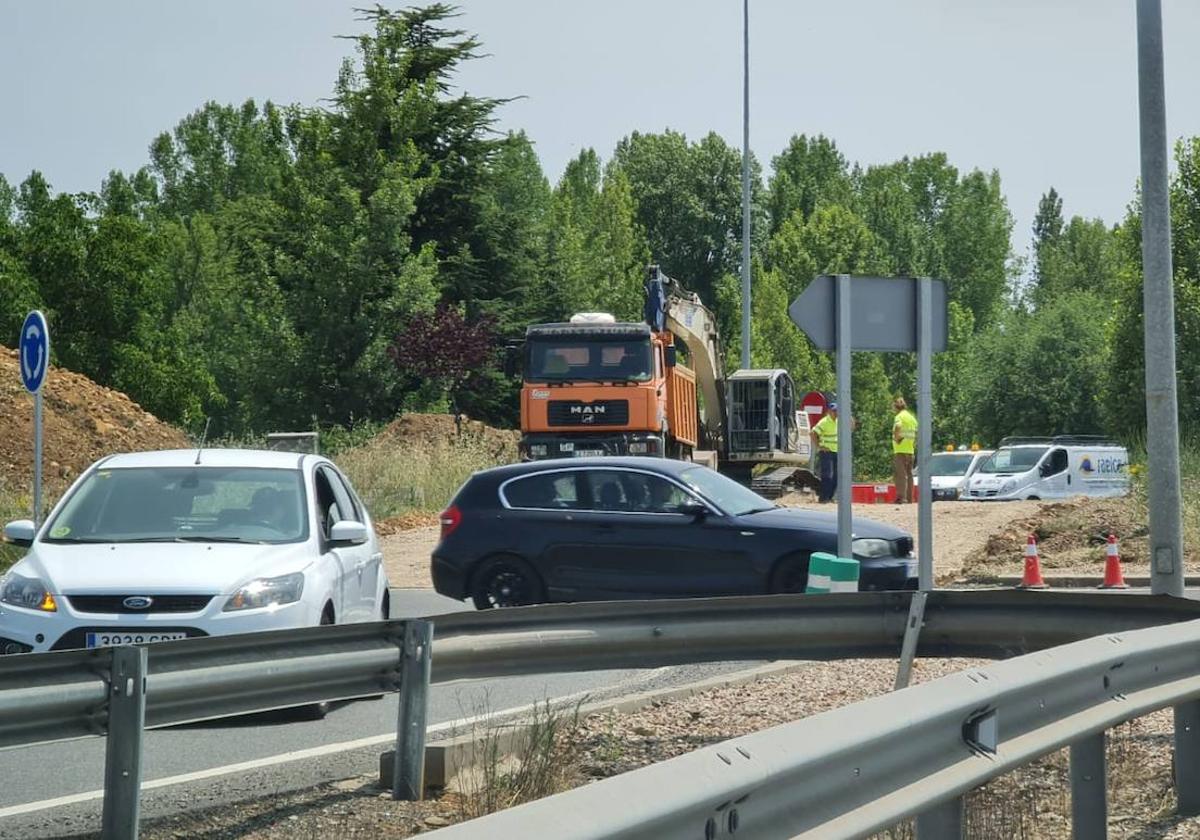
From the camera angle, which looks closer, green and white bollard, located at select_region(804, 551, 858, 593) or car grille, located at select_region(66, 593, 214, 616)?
car grille, located at select_region(66, 593, 214, 616)

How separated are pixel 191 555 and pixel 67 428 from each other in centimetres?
2832

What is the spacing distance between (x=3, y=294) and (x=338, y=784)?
175ft

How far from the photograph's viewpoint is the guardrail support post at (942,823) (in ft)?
16.5

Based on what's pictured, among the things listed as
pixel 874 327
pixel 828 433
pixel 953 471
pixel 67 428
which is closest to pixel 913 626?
pixel 874 327

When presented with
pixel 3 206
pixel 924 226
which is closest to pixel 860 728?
pixel 3 206

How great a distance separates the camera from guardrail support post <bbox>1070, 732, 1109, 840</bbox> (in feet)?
19.2

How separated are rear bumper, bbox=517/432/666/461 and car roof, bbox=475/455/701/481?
14.8 meters

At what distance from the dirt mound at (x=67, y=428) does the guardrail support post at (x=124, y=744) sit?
92.5 ft

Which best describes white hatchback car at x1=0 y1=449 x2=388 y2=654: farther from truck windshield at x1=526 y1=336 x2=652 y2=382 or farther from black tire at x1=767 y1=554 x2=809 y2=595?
truck windshield at x1=526 y1=336 x2=652 y2=382

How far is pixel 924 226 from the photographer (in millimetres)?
106000

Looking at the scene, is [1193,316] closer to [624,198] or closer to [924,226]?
[624,198]

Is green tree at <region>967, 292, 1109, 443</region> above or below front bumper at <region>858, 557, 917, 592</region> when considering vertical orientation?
above

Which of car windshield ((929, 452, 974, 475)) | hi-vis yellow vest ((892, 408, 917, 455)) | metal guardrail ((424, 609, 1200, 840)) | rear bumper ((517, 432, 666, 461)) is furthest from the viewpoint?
car windshield ((929, 452, 974, 475))

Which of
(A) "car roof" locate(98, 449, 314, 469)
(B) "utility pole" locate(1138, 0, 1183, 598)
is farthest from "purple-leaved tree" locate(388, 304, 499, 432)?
(A) "car roof" locate(98, 449, 314, 469)
